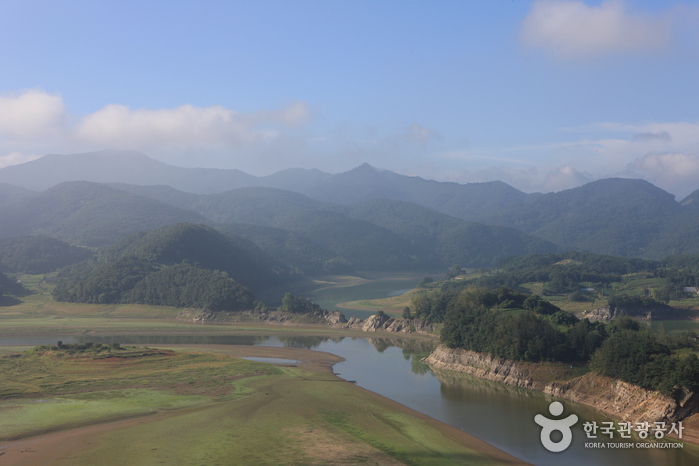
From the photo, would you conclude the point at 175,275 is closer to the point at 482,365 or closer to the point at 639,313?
the point at 482,365

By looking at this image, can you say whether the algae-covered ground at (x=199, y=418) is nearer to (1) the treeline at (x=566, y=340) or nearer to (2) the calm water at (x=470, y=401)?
(2) the calm water at (x=470, y=401)

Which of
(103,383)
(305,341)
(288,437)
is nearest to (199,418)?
(288,437)

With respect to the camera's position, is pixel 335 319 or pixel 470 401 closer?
pixel 470 401

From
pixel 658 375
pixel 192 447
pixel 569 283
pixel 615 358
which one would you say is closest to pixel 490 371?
pixel 615 358

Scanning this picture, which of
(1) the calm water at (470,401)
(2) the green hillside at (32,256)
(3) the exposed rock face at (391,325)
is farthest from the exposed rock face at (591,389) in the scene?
(2) the green hillside at (32,256)

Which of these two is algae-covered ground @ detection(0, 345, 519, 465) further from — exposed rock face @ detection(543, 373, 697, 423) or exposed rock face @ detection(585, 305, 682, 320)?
exposed rock face @ detection(585, 305, 682, 320)
